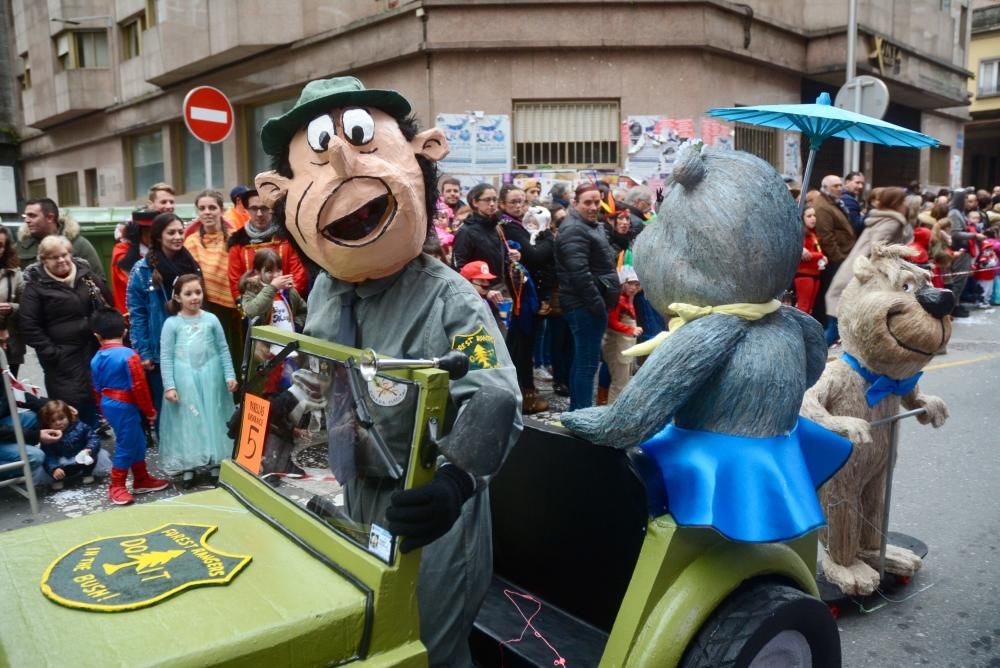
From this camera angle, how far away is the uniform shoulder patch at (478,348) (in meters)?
2.06

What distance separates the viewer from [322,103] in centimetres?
222

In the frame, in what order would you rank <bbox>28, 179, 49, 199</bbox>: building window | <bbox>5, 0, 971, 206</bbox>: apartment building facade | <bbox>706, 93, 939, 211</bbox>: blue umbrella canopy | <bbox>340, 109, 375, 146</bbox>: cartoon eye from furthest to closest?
<bbox>28, 179, 49, 199</bbox>: building window, <bbox>5, 0, 971, 206</bbox>: apartment building facade, <bbox>706, 93, 939, 211</bbox>: blue umbrella canopy, <bbox>340, 109, 375, 146</bbox>: cartoon eye

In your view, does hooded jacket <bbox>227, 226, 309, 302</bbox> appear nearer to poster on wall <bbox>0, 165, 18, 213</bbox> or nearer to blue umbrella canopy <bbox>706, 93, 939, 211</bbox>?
blue umbrella canopy <bbox>706, 93, 939, 211</bbox>

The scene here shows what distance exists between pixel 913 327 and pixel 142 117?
2173 cm

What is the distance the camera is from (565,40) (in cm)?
1241

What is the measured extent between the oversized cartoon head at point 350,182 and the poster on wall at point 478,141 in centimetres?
1046

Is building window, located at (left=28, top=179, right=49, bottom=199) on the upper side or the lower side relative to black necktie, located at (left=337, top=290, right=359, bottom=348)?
upper

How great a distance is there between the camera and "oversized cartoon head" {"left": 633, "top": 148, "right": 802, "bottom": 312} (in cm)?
221

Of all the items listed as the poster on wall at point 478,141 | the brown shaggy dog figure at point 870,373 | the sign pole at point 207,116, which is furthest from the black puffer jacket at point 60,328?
the poster on wall at point 478,141

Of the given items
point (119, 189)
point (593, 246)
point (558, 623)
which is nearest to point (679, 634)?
point (558, 623)

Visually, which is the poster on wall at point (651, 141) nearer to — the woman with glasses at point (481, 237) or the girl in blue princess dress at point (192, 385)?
the woman with glasses at point (481, 237)

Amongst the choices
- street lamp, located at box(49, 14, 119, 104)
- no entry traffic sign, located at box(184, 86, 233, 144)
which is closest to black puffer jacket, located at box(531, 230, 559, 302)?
no entry traffic sign, located at box(184, 86, 233, 144)

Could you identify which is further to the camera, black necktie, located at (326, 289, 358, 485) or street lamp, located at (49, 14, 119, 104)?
street lamp, located at (49, 14, 119, 104)

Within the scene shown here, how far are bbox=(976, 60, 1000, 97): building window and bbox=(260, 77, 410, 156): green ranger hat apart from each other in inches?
1386
